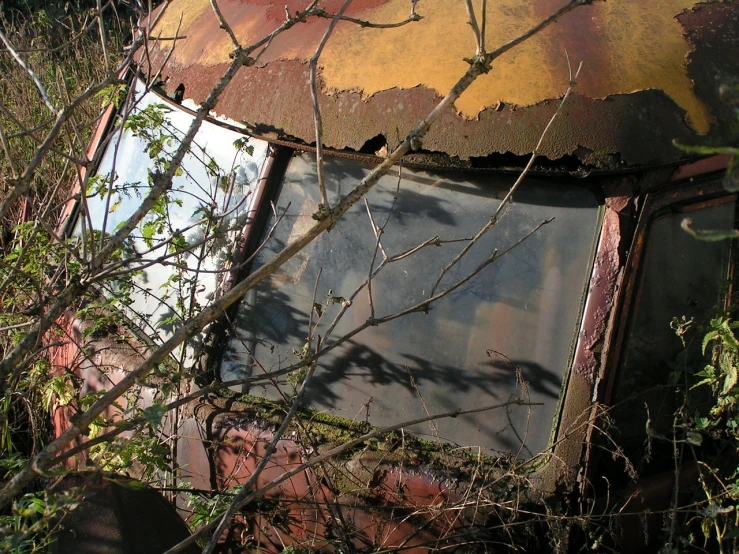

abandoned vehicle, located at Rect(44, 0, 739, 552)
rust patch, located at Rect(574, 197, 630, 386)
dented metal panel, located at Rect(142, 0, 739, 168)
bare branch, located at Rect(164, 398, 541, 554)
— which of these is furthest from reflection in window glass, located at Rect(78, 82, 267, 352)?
rust patch, located at Rect(574, 197, 630, 386)

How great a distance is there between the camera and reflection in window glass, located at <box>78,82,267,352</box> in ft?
7.98

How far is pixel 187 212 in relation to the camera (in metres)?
2.60

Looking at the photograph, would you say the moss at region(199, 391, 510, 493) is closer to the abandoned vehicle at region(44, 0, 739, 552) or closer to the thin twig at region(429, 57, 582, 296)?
the abandoned vehicle at region(44, 0, 739, 552)

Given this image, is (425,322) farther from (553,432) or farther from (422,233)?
(553,432)

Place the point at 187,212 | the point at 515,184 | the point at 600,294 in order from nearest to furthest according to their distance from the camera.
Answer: the point at 515,184 < the point at 600,294 < the point at 187,212

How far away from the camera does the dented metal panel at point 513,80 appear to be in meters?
2.11

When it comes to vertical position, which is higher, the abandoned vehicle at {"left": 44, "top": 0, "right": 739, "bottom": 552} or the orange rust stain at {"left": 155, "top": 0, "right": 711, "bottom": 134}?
the orange rust stain at {"left": 155, "top": 0, "right": 711, "bottom": 134}

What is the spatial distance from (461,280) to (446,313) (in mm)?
125

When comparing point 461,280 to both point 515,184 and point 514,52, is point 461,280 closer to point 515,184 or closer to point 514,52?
point 515,184

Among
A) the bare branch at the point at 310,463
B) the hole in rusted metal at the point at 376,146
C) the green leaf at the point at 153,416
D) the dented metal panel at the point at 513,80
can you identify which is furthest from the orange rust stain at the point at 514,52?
the green leaf at the point at 153,416

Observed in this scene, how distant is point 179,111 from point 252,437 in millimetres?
1239

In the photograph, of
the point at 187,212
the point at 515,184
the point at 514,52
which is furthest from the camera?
the point at 187,212

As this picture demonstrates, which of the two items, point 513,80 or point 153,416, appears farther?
point 513,80

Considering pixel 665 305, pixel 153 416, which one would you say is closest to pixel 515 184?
pixel 665 305
